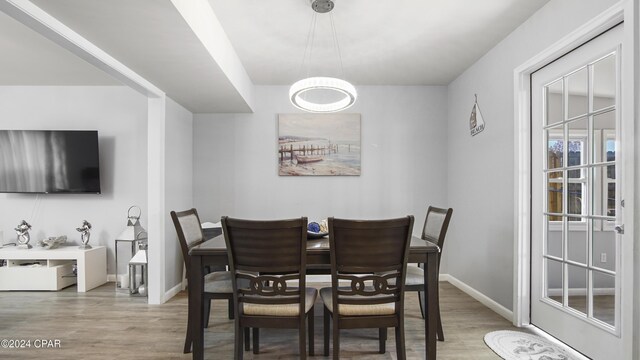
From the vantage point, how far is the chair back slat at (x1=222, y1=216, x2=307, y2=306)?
1.71m

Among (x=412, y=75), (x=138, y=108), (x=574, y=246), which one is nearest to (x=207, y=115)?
(x=138, y=108)

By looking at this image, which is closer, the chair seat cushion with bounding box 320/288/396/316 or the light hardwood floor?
the chair seat cushion with bounding box 320/288/396/316

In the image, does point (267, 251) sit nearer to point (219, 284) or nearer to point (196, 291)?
point (196, 291)

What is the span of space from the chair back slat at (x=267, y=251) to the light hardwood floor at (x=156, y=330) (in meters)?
0.72

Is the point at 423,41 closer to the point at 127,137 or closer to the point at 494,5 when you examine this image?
the point at 494,5

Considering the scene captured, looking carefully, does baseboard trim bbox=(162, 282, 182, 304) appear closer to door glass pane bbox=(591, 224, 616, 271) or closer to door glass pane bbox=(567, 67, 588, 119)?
door glass pane bbox=(591, 224, 616, 271)

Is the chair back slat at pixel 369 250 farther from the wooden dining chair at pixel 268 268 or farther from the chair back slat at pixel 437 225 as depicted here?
the chair back slat at pixel 437 225

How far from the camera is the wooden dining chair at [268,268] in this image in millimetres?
1722

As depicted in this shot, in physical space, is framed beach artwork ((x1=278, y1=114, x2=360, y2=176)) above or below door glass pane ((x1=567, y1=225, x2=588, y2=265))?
above

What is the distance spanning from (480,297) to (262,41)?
3.42 metres

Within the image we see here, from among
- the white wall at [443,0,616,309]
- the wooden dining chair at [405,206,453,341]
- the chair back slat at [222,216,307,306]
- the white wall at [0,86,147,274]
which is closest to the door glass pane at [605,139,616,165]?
the white wall at [443,0,616,309]

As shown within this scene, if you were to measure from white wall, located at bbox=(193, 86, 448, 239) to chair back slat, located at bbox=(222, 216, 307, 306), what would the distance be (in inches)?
97.0

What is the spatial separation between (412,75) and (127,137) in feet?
12.4

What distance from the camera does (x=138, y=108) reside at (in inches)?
164
